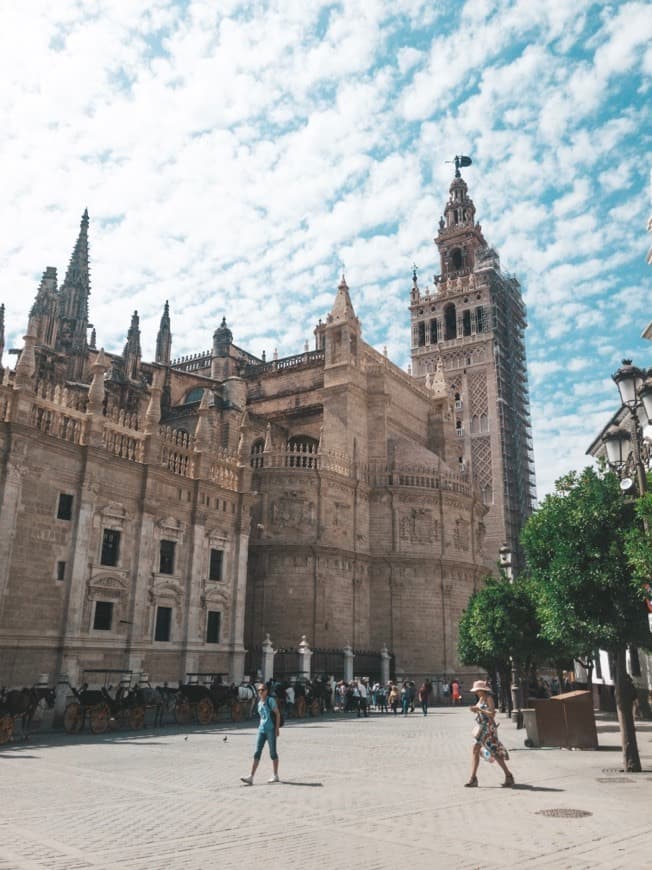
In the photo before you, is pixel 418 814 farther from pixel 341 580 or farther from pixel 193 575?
pixel 341 580

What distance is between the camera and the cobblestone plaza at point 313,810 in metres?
6.34

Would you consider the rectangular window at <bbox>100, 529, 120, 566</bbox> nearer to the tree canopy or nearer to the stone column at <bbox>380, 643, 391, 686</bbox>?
the tree canopy

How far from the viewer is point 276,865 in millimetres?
6043

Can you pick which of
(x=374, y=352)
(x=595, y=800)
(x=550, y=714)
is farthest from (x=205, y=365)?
(x=595, y=800)

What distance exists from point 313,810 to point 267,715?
210 cm

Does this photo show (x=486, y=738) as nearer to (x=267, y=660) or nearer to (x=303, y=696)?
(x=303, y=696)

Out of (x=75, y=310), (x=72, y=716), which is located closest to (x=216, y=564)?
(x=72, y=716)

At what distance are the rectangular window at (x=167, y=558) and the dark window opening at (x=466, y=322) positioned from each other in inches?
2050

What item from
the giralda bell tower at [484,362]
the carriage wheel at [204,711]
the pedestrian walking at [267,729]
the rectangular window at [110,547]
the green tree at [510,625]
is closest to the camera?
the pedestrian walking at [267,729]

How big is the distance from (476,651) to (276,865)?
22.4 m

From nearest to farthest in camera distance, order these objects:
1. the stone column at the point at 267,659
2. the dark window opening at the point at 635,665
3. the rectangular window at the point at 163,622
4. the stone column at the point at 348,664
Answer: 1. the rectangular window at the point at 163,622
2. the dark window opening at the point at 635,665
3. the stone column at the point at 267,659
4. the stone column at the point at 348,664

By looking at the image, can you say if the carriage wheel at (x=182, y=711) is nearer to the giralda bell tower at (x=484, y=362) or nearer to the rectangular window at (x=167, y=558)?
the rectangular window at (x=167, y=558)

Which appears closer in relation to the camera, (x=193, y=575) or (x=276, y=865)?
(x=276, y=865)

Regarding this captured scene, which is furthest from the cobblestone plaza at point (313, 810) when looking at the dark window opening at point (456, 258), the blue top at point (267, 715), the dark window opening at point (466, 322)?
the dark window opening at point (456, 258)
